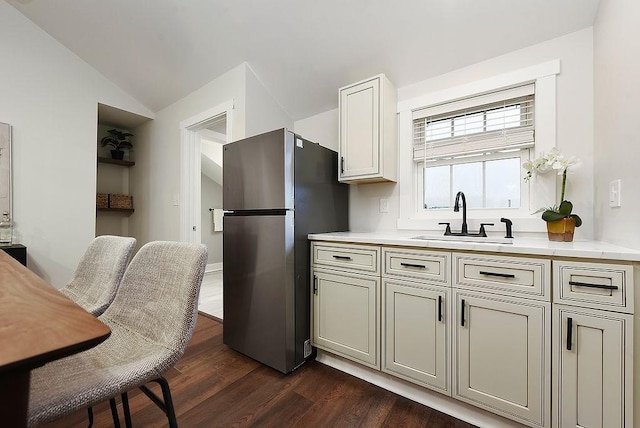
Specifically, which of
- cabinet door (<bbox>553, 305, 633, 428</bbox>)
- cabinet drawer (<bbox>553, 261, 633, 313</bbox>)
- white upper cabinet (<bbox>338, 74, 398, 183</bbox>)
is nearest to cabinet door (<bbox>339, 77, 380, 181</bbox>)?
white upper cabinet (<bbox>338, 74, 398, 183</bbox>)

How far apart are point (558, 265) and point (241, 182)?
1.90 meters

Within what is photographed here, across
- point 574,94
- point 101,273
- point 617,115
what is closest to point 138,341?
point 101,273

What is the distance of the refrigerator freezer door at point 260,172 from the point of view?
182 centimetres

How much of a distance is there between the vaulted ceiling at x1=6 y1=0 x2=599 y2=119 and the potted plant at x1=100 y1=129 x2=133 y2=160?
3.07 feet

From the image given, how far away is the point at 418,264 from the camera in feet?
5.06

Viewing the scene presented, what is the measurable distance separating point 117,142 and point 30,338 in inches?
172

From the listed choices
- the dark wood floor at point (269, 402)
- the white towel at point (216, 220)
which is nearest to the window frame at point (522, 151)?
the dark wood floor at point (269, 402)

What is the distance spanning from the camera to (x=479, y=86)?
1.92 meters

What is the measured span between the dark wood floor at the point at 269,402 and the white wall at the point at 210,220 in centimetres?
325

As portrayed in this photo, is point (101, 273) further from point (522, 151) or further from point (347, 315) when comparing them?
point (522, 151)

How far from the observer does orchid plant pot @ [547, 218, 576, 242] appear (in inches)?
58.2

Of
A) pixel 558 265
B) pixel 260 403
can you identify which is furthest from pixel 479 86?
pixel 260 403

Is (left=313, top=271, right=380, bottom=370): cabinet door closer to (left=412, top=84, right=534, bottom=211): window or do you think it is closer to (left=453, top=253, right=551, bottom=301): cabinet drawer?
(left=453, top=253, right=551, bottom=301): cabinet drawer

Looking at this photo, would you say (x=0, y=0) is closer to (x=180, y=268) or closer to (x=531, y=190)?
(x=180, y=268)
